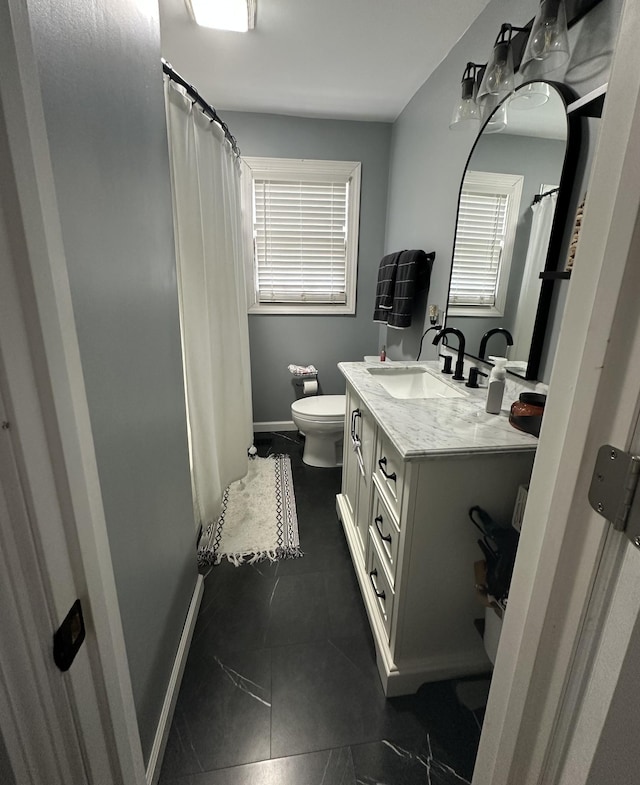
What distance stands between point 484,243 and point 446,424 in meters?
0.94

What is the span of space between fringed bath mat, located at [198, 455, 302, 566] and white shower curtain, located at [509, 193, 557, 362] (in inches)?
55.4

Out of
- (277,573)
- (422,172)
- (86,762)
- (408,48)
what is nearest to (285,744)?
(277,573)

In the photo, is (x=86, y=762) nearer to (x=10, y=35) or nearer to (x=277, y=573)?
(x=10, y=35)

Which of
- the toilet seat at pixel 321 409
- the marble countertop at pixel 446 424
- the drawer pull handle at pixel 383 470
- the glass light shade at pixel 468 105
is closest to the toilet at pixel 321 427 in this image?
the toilet seat at pixel 321 409

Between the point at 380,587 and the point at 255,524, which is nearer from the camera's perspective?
the point at 380,587

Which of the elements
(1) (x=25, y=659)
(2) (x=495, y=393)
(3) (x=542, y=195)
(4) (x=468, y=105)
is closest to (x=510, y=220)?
(3) (x=542, y=195)

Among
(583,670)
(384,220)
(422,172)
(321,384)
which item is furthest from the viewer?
(321,384)

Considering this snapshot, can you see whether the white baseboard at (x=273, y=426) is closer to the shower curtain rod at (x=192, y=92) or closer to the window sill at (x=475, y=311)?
the window sill at (x=475, y=311)

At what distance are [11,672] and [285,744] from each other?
1.05 meters

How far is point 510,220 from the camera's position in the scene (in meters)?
1.42

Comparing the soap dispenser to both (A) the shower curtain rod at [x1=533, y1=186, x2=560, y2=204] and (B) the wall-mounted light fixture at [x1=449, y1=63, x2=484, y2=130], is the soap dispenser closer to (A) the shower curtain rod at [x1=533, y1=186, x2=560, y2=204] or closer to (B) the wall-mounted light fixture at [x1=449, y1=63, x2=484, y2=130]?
(A) the shower curtain rod at [x1=533, y1=186, x2=560, y2=204]

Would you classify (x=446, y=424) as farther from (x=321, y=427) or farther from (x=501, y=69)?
(x=321, y=427)

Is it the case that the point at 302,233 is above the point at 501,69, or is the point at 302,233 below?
below

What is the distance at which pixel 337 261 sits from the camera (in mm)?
2928
